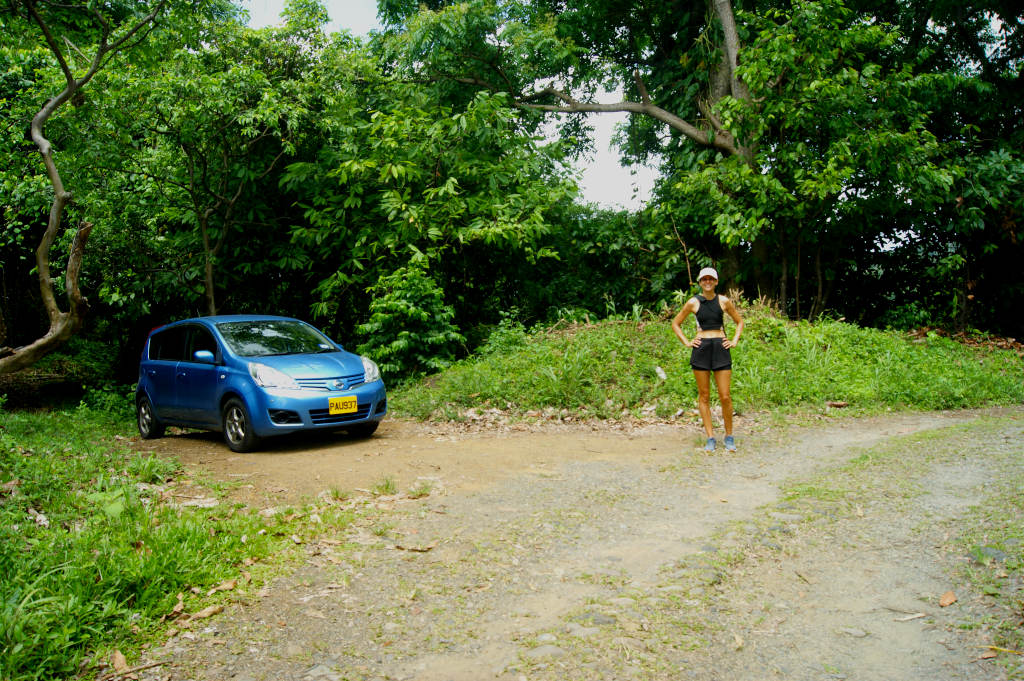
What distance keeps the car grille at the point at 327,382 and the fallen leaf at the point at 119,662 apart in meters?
5.22

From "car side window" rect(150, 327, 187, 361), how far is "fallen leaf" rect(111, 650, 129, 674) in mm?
7018

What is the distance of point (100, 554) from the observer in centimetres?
445

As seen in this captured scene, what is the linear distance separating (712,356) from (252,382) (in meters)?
5.19

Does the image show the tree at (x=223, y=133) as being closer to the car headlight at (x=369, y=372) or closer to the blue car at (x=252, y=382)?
the blue car at (x=252, y=382)

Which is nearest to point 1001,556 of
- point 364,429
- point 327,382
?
point 327,382

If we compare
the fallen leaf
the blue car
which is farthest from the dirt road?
the blue car

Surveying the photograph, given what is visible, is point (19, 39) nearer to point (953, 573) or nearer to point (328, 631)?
point (328, 631)

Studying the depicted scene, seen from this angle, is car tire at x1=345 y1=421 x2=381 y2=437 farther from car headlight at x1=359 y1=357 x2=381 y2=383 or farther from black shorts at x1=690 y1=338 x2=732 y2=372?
black shorts at x1=690 y1=338 x2=732 y2=372

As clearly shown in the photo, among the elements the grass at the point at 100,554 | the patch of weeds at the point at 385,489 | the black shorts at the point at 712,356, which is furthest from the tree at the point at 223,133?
the black shorts at the point at 712,356

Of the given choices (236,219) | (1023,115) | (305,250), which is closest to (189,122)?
(236,219)

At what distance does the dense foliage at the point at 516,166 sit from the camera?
45.3 feet

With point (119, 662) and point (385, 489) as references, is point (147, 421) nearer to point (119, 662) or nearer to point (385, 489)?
point (385, 489)

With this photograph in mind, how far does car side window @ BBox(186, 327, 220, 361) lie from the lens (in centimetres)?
968

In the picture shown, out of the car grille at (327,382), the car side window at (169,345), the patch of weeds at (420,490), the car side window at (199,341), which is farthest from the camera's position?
the car side window at (169,345)
